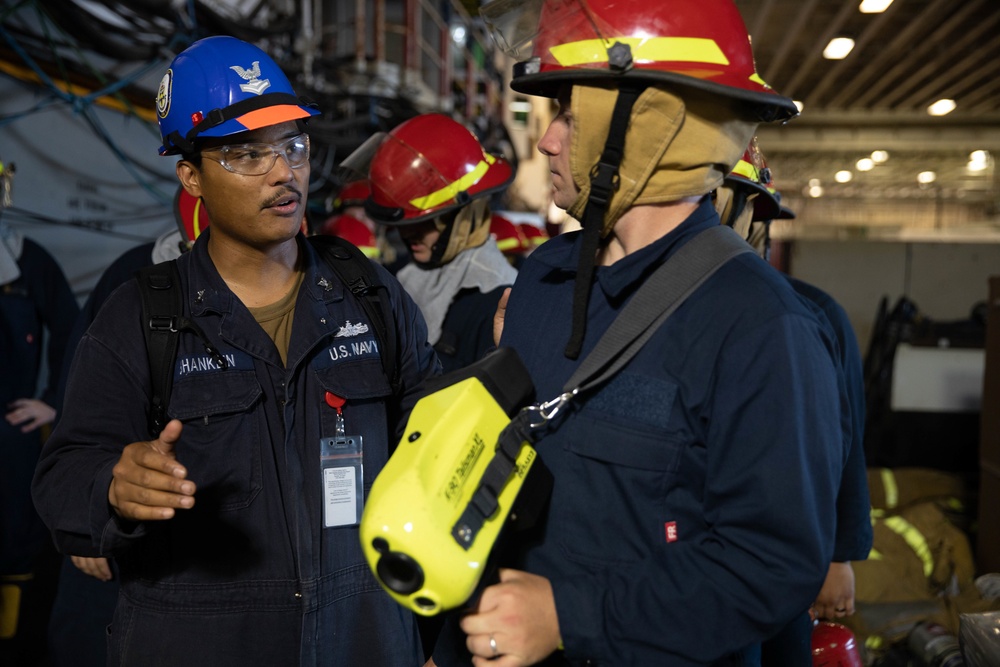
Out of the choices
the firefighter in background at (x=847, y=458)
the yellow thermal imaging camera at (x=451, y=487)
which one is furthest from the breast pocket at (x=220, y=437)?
the firefighter in background at (x=847, y=458)

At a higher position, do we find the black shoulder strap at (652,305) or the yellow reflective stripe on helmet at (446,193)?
the yellow reflective stripe on helmet at (446,193)

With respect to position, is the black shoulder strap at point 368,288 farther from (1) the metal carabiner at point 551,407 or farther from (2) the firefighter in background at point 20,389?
(2) the firefighter in background at point 20,389

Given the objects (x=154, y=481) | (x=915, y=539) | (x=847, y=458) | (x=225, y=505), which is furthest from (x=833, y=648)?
(x=915, y=539)

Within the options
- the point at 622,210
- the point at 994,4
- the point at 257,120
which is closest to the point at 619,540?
the point at 622,210

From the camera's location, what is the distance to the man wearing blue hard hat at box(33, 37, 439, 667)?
65.7 inches

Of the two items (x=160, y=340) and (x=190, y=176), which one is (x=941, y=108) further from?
(x=160, y=340)

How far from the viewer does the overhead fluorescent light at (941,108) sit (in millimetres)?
13859

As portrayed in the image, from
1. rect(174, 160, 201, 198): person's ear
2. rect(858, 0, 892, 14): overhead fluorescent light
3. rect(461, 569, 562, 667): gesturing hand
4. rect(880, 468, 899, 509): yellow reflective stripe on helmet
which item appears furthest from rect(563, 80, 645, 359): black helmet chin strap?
rect(858, 0, 892, 14): overhead fluorescent light

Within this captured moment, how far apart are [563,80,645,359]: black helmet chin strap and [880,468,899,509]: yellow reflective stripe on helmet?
15.0ft

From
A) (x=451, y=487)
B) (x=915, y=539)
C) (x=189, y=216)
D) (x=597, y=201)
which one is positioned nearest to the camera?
(x=451, y=487)

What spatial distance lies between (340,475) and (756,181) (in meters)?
1.52

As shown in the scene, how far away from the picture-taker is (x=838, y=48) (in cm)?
1001

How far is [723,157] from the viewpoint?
1367 millimetres

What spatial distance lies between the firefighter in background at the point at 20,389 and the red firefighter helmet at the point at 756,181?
3256 millimetres
